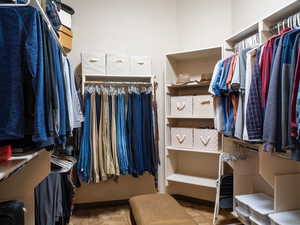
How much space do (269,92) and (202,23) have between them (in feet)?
6.14

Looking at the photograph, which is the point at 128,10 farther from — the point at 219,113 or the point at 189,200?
the point at 189,200

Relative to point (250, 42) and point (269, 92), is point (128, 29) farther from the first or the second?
point (269, 92)

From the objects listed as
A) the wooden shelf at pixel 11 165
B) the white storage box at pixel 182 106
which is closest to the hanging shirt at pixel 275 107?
the wooden shelf at pixel 11 165

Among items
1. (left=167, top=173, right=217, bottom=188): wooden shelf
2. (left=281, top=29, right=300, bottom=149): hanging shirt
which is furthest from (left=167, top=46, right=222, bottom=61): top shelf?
(left=167, top=173, right=217, bottom=188): wooden shelf

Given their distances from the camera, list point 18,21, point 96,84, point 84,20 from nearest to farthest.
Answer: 1. point 18,21
2. point 96,84
3. point 84,20

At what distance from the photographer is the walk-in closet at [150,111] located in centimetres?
108

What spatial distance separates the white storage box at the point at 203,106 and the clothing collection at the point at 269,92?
582 millimetres

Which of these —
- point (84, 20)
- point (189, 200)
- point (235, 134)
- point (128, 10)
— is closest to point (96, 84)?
point (84, 20)

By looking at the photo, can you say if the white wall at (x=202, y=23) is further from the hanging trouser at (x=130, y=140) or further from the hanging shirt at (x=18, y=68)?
the hanging shirt at (x=18, y=68)

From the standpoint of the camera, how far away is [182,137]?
9.07 feet

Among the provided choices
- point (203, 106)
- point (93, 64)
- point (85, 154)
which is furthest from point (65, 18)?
point (203, 106)

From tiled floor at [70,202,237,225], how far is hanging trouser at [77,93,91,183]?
0.44 meters

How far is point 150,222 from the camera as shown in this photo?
1659 millimetres

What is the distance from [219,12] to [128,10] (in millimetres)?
1133
